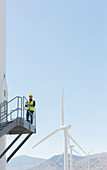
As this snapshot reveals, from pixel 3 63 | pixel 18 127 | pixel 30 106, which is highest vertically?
pixel 3 63

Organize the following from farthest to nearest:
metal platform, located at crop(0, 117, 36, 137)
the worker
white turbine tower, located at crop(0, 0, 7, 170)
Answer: white turbine tower, located at crop(0, 0, 7, 170) < the worker < metal platform, located at crop(0, 117, 36, 137)

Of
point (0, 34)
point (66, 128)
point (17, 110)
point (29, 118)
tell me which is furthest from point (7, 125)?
point (66, 128)

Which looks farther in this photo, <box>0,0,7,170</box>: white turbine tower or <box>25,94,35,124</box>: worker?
<box>0,0,7,170</box>: white turbine tower

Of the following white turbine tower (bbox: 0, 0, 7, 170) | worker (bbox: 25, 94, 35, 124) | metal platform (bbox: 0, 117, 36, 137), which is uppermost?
white turbine tower (bbox: 0, 0, 7, 170)

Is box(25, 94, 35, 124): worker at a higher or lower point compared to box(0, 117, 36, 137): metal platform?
higher

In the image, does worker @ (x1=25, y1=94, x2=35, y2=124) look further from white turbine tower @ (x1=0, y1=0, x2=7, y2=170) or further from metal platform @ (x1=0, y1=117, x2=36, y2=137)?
white turbine tower @ (x1=0, y1=0, x2=7, y2=170)

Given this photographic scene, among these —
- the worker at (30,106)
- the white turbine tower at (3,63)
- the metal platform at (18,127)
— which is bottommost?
the metal platform at (18,127)

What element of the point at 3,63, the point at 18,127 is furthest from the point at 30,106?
the point at 3,63

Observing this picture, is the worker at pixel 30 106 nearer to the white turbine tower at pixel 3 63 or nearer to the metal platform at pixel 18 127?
the metal platform at pixel 18 127

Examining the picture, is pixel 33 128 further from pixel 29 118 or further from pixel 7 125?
pixel 7 125

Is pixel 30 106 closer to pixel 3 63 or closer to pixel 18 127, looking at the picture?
pixel 18 127

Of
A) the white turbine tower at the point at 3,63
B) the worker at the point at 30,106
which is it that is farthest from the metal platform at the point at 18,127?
the white turbine tower at the point at 3,63

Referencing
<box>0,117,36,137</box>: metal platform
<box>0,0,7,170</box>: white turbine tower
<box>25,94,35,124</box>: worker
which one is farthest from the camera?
<box>0,0,7,170</box>: white turbine tower

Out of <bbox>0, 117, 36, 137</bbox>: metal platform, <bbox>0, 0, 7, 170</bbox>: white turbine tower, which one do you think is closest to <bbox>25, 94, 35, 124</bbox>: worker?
<bbox>0, 117, 36, 137</bbox>: metal platform
